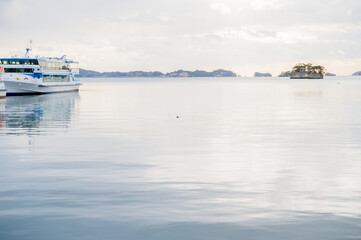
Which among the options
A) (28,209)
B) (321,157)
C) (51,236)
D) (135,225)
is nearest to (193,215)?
(135,225)

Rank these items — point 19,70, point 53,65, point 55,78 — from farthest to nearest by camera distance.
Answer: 1. point 55,78
2. point 53,65
3. point 19,70

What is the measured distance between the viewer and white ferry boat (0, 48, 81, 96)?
108 meters

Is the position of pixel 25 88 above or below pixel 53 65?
below

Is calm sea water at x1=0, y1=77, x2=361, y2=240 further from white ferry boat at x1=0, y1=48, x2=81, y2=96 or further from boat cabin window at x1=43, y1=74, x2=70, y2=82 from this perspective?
boat cabin window at x1=43, y1=74, x2=70, y2=82

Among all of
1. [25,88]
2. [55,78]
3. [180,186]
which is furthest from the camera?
[55,78]

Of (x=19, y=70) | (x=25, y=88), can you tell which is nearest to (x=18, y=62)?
(x=19, y=70)

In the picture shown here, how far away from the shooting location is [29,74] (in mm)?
109688

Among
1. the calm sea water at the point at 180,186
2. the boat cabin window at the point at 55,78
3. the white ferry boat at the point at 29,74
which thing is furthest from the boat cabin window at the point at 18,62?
the calm sea water at the point at 180,186

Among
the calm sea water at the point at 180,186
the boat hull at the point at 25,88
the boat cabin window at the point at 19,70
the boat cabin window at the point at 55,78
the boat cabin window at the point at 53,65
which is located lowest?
the calm sea water at the point at 180,186

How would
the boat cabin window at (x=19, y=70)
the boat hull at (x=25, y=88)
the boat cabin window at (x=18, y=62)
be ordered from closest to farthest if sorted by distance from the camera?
the boat cabin window at (x=19, y=70), the boat cabin window at (x=18, y=62), the boat hull at (x=25, y=88)

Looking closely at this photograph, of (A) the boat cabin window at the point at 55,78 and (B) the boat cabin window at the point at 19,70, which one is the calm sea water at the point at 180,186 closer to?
(B) the boat cabin window at the point at 19,70

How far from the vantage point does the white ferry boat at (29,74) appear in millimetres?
107625

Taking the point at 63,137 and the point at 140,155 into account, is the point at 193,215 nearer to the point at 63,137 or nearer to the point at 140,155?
the point at 140,155

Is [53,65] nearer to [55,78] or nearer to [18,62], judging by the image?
[55,78]
